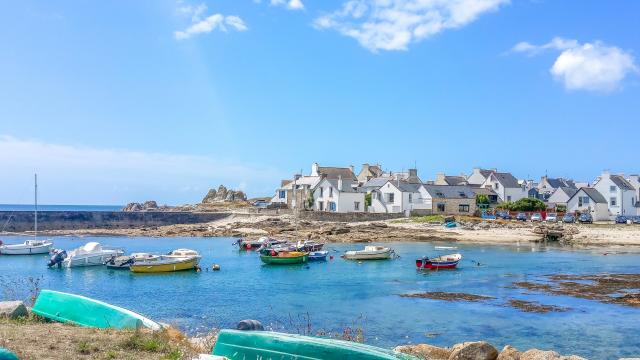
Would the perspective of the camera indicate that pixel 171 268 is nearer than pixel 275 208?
Yes

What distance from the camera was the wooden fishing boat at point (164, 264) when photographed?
41312mm

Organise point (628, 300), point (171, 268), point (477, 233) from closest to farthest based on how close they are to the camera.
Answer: point (628, 300)
point (171, 268)
point (477, 233)

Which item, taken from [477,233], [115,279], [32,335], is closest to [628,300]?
[32,335]

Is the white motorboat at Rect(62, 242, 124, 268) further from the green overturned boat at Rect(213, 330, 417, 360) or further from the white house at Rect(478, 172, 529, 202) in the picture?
the white house at Rect(478, 172, 529, 202)

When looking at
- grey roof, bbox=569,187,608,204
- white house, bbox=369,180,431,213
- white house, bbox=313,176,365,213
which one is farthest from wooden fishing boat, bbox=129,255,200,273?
grey roof, bbox=569,187,608,204

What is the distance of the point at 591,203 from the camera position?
8656 centimetres

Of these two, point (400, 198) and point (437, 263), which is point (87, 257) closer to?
point (437, 263)

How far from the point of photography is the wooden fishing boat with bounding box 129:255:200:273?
4131 cm

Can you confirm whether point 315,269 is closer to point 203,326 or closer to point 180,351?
point 203,326

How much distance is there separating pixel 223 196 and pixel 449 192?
4593 centimetres

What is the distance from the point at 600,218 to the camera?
87.1m

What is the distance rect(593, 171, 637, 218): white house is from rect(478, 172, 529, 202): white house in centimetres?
1405

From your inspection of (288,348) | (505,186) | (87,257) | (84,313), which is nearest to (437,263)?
(87,257)

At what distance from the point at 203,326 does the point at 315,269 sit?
21.3 m
